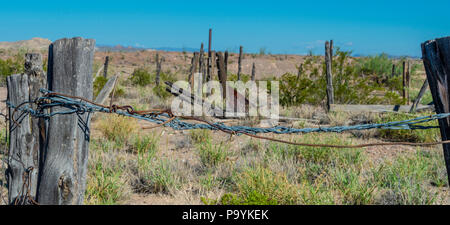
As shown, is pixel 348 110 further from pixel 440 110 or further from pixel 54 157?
pixel 54 157

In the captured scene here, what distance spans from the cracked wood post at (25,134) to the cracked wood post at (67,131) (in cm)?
22

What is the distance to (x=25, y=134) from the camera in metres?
2.72

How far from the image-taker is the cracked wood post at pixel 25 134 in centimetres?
253

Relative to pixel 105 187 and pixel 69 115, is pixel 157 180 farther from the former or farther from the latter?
pixel 69 115

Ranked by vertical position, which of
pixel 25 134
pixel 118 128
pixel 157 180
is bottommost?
pixel 157 180

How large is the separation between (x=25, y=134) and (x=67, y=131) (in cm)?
71

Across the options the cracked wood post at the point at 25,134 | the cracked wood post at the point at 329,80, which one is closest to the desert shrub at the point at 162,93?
the cracked wood post at the point at 329,80

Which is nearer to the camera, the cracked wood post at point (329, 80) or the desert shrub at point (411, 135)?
the desert shrub at point (411, 135)

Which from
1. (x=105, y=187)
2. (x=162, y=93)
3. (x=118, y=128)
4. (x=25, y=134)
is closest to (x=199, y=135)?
(x=118, y=128)

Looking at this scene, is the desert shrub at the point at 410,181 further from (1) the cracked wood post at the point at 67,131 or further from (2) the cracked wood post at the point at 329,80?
(2) the cracked wood post at the point at 329,80

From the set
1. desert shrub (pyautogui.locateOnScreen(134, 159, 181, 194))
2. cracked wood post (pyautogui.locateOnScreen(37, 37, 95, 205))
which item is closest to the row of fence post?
cracked wood post (pyautogui.locateOnScreen(37, 37, 95, 205))
